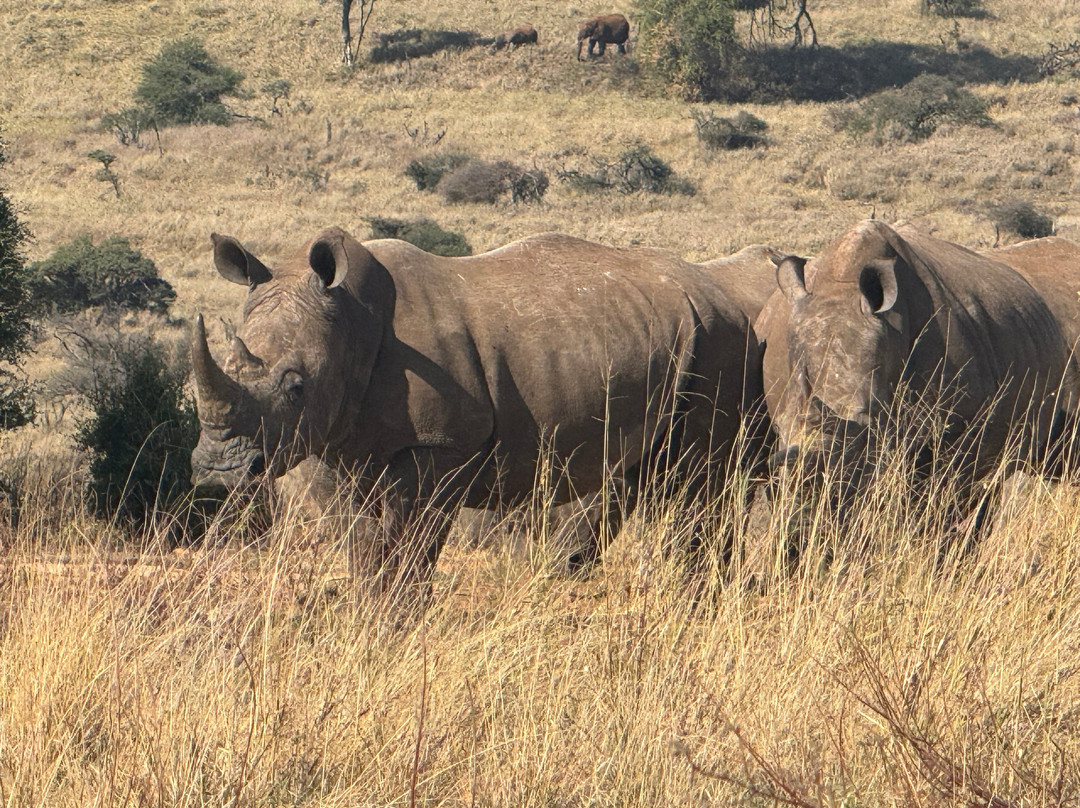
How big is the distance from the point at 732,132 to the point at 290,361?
41512 mm

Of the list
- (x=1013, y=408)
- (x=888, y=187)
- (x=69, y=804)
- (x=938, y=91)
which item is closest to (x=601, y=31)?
(x=938, y=91)

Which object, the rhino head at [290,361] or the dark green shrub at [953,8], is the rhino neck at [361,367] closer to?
the rhino head at [290,361]

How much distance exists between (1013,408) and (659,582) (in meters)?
2.99

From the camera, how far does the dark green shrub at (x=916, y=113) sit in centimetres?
4494

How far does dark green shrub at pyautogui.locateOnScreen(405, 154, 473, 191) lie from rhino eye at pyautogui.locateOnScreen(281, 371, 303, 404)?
35360mm

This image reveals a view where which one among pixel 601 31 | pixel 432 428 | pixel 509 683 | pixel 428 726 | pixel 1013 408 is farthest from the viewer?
pixel 601 31

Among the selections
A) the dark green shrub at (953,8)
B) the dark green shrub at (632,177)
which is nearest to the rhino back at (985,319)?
the dark green shrub at (632,177)

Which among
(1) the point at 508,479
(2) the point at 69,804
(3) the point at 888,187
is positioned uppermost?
(2) the point at 69,804

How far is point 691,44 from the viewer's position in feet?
175

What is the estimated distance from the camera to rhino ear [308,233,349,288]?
19.5ft

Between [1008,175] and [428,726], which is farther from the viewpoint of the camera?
[1008,175]

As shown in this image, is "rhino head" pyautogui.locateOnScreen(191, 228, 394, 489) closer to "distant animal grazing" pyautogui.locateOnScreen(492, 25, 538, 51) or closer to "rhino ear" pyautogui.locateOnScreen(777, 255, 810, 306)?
"rhino ear" pyautogui.locateOnScreen(777, 255, 810, 306)

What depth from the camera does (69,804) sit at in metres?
3.38

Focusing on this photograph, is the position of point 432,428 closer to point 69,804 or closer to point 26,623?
point 26,623
